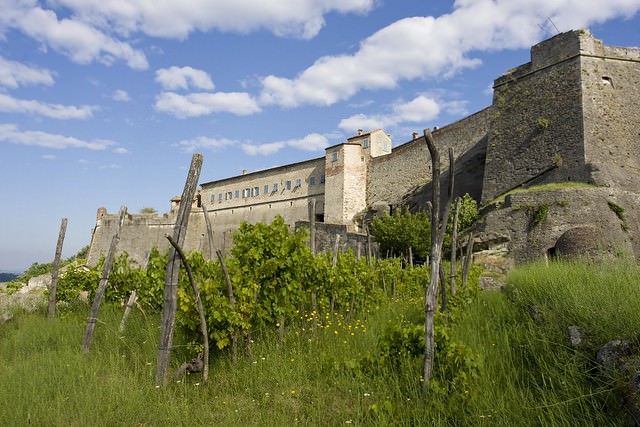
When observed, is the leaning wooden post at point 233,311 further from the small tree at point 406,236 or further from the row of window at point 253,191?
the row of window at point 253,191

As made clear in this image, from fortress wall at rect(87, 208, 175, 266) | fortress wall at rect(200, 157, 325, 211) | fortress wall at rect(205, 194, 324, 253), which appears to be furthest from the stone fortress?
fortress wall at rect(87, 208, 175, 266)

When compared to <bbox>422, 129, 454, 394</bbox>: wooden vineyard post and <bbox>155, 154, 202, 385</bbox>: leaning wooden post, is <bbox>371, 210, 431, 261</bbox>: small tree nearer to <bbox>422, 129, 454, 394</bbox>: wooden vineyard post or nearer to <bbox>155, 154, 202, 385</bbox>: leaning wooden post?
<bbox>155, 154, 202, 385</bbox>: leaning wooden post

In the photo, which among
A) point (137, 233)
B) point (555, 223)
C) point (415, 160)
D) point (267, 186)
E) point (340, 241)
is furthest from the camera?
point (267, 186)

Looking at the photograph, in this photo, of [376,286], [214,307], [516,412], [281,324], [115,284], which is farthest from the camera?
[376,286]

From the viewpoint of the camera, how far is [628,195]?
1848 centimetres

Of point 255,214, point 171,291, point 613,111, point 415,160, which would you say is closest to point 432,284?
point 171,291

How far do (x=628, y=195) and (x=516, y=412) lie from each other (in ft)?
61.2

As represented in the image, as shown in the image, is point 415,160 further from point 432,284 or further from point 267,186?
point 432,284

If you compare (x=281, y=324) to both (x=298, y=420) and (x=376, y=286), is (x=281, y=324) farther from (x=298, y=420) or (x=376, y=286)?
(x=376, y=286)

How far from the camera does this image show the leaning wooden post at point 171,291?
5379mm

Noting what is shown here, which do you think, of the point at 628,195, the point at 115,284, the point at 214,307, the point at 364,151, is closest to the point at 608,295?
the point at 214,307

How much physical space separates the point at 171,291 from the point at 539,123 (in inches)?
817

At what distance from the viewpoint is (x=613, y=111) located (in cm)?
2044

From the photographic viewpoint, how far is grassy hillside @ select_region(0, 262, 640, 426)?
12.8ft
